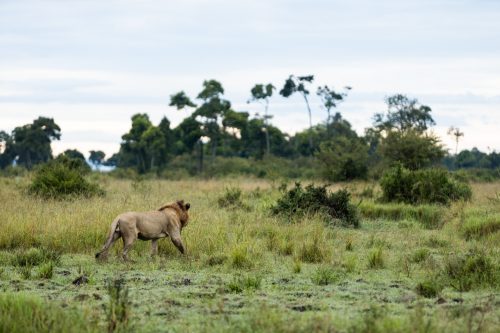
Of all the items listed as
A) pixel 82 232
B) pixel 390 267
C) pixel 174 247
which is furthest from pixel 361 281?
pixel 82 232

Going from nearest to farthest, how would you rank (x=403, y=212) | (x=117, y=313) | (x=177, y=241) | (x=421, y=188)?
(x=117, y=313), (x=177, y=241), (x=403, y=212), (x=421, y=188)

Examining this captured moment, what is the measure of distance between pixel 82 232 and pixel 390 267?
5.26 metres

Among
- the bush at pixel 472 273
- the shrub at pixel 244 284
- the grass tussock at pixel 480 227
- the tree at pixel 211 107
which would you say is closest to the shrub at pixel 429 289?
the bush at pixel 472 273

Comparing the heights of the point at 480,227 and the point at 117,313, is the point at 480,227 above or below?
above

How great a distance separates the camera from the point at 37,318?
6.38 m

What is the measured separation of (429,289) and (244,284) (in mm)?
2080

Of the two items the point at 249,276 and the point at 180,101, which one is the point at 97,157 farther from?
the point at 249,276

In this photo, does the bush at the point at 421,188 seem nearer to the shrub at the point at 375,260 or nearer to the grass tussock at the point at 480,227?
the grass tussock at the point at 480,227

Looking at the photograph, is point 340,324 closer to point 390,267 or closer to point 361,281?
point 361,281

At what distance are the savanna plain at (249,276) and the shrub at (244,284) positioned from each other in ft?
0.04

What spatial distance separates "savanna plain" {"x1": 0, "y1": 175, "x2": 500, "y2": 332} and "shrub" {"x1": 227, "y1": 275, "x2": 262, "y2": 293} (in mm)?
13

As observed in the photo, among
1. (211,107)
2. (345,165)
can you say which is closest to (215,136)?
(211,107)

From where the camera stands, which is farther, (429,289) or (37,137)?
(37,137)

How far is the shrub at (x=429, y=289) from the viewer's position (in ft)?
27.0
